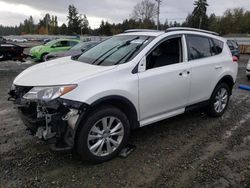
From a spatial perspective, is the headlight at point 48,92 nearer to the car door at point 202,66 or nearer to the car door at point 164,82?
the car door at point 164,82

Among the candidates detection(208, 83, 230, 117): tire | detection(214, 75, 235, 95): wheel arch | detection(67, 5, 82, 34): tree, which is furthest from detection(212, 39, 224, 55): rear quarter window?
detection(67, 5, 82, 34): tree

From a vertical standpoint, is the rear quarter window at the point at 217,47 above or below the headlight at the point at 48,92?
above

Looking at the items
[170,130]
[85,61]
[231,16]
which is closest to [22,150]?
[85,61]

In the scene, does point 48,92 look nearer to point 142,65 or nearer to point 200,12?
point 142,65

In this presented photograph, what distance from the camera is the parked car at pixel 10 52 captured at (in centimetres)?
971

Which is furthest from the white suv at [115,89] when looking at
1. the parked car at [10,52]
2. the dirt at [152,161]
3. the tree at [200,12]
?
the tree at [200,12]

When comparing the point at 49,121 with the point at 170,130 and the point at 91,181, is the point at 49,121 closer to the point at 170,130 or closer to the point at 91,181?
the point at 91,181

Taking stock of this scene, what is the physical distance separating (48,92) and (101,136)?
35.5 inches

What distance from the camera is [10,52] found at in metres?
9.88

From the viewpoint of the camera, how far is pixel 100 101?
3076 mm

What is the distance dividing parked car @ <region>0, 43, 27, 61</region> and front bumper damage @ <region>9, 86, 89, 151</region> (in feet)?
25.2

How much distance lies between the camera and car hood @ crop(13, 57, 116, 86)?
10.1 ft

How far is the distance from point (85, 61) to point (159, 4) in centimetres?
4923

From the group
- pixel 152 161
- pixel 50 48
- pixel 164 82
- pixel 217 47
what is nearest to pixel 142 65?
pixel 164 82
